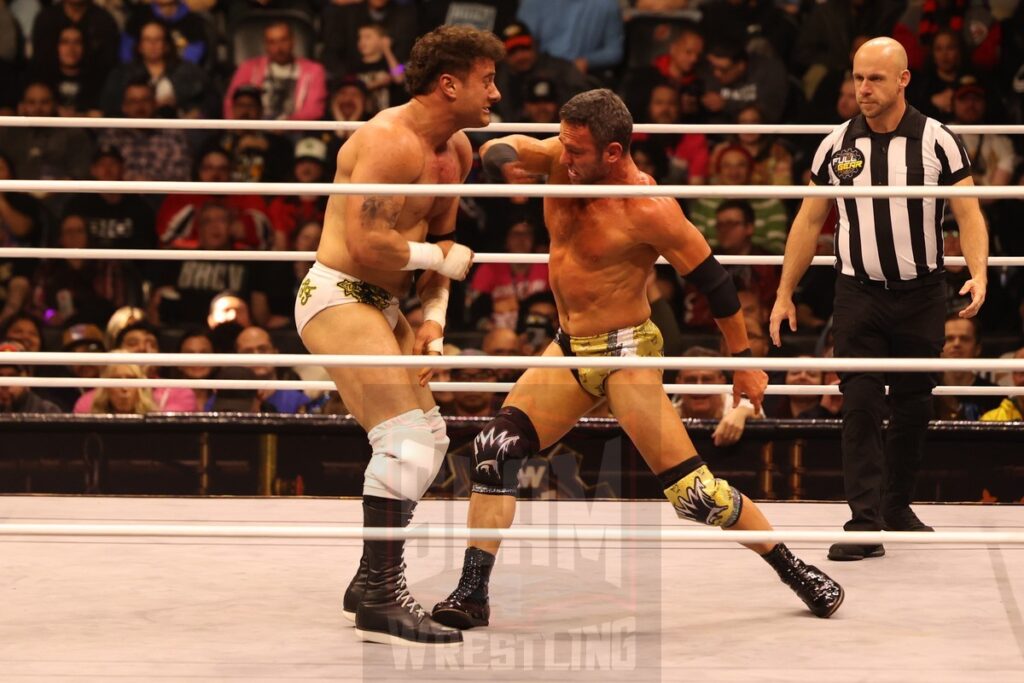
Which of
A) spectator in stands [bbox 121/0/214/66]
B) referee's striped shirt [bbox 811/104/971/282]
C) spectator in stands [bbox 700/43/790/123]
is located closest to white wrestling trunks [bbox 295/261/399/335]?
referee's striped shirt [bbox 811/104/971/282]

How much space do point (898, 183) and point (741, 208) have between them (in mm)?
2016

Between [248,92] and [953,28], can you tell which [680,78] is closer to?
[953,28]

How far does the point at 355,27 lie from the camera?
20.4ft

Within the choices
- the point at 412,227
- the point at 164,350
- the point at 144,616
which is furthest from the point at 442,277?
the point at 164,350

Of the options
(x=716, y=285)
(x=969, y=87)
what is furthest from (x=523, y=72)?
(x=716, y=285)

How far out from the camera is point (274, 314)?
5.64 meters

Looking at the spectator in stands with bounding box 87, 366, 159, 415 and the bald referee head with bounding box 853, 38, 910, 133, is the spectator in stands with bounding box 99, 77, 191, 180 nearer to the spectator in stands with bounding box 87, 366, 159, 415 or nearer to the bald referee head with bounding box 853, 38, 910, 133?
the spectator in stands with bounding box 87, 366, 159, 415

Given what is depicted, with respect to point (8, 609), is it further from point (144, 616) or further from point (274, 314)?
point (274, 314)

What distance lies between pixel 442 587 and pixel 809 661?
885 mm

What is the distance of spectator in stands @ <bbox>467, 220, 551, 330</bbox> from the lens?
17.7 ft

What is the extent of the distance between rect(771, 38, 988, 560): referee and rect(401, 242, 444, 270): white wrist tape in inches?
39.7

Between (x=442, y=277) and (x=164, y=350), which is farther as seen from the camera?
(x=164, y=350)

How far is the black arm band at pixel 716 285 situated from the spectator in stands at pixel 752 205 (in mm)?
2627

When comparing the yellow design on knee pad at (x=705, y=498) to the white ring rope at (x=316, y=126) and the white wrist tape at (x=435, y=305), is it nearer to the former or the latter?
the white wrist tape at (x=435, y=305)
